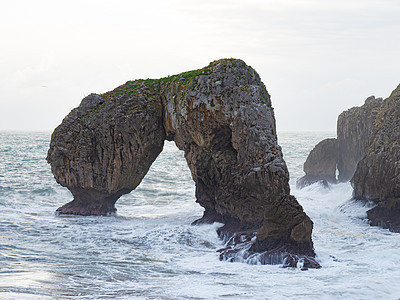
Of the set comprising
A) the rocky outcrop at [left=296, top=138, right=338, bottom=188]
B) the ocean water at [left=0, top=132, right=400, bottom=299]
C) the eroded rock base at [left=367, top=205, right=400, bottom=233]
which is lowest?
the ocean water at [left=0, top=132, right=400, bottom=299]

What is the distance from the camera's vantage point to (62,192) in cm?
3744

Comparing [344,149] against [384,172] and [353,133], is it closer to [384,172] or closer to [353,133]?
[353,133]

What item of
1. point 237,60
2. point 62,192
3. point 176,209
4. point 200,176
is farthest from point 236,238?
point 62,192

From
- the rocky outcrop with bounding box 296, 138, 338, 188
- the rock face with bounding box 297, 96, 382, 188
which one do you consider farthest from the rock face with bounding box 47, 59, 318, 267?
the rocky outcrop with bounding box 296, 138, 338, 188

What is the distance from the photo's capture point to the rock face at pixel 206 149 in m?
21.2

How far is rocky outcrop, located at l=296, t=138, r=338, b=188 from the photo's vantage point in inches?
1858

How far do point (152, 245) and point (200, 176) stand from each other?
17.7ft

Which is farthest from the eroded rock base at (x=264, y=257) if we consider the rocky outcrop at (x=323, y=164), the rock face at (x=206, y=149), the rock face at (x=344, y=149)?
the rocky outcrop at (x=323, y=164)

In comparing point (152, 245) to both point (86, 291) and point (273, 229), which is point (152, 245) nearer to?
point (273, 229)

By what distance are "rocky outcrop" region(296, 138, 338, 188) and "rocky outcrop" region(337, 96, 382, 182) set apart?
55 centimetres

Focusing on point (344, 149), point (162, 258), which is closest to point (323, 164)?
point (344, 149)

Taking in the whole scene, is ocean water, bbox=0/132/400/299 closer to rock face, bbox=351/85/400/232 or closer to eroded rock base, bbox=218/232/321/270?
eroded rock base, bbox=218/232/321/270

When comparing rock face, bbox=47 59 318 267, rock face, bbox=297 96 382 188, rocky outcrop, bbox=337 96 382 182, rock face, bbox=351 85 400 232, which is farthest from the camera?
rock face, bbox=297 96 382 188

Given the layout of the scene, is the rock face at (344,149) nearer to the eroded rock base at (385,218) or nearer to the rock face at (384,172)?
the rock face at (384,172)
